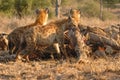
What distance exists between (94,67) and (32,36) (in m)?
1.62

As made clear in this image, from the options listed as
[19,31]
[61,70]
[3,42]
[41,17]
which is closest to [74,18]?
[41,17]

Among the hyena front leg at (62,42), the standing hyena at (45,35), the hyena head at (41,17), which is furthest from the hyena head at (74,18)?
the hyena head at (41,17)

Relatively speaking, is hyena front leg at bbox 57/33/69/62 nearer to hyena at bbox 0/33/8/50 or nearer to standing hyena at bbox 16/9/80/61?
standing hyena at bbox 16/9/80/61

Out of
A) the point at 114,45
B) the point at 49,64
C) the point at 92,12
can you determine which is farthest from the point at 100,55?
the point at 92,12

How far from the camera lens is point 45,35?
862 cm

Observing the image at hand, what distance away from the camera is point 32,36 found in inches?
340

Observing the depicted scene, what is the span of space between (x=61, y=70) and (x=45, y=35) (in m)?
1.21

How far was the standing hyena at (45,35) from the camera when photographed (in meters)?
8.63

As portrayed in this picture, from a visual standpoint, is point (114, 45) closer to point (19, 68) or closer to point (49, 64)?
point (49, 64)

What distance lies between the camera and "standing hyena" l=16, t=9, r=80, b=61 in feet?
28.3

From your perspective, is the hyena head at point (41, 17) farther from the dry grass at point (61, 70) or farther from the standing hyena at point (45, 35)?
the dry grass at point (61, 70)

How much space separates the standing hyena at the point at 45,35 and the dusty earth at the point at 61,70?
341mm

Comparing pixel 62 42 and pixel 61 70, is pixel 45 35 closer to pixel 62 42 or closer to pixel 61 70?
pixel 62 42

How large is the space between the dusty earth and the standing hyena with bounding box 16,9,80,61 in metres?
0.34
